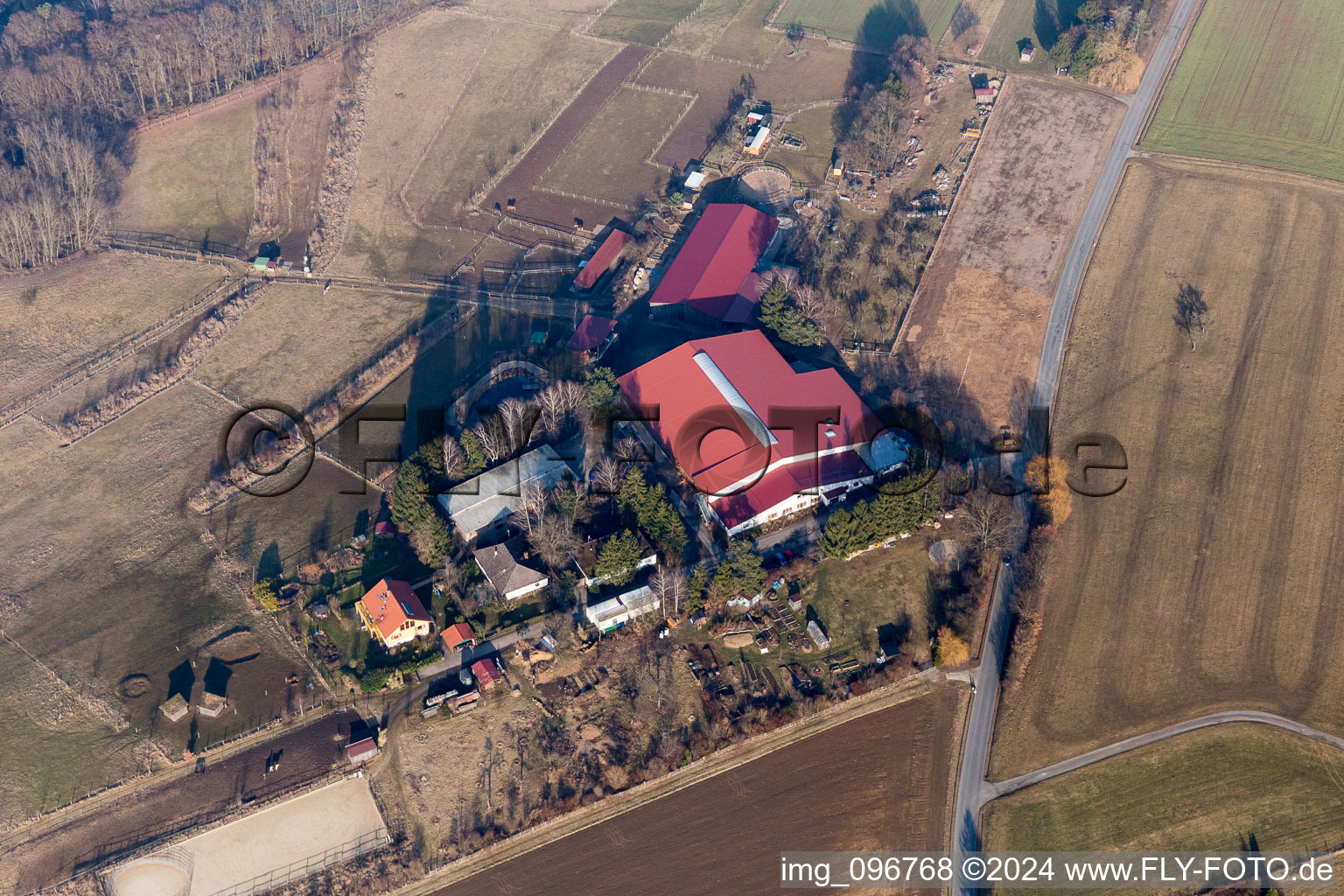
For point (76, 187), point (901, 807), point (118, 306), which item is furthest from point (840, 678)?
point (76, 187)

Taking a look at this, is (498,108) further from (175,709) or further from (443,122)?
(175,709)

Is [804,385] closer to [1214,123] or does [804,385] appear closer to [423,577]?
[423,577]

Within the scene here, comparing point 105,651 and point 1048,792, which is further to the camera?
point 105,651

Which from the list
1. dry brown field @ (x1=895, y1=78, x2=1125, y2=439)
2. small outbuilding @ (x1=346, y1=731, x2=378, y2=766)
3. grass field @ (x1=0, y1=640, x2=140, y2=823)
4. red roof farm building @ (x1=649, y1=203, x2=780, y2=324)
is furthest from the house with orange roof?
dry brown field @ (x1=895, y1=78, x2=1125, y2=439)

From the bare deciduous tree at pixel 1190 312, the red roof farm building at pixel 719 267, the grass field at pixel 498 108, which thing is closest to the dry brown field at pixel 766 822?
the red roof farm building at pixel 719 267

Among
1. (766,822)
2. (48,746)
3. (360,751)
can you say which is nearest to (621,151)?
(360,751)

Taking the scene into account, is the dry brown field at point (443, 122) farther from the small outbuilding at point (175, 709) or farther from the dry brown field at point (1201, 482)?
the dry brown field at point (1201, 482)

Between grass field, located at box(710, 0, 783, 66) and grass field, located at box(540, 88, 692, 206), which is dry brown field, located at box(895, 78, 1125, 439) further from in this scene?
grass field, located at box(540, 88, 692, 206)
